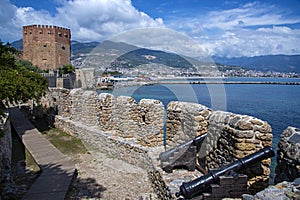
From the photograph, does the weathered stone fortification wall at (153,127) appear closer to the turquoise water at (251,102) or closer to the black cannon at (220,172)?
the black cannon at (220,172)

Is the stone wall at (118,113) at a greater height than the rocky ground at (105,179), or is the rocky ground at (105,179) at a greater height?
the stone wall at (118,113)

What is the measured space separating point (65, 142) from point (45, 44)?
154 feet

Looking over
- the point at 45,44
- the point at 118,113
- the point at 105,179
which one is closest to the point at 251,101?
the point at 118,113

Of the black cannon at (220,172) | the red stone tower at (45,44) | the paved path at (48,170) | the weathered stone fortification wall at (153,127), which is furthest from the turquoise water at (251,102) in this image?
the red stone tower at (45,44)

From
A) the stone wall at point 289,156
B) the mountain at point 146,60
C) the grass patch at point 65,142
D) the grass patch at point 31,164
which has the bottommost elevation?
the grass patch at point 31,164

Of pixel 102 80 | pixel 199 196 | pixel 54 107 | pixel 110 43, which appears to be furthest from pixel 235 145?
pixel 102 80

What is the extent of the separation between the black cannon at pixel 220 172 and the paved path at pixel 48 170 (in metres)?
3.02

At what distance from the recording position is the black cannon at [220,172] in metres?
4.15

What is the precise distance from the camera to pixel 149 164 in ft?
24.5

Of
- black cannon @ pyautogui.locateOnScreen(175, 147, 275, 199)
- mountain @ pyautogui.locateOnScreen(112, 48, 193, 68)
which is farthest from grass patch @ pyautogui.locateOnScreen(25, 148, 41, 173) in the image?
mountain @ pyautogui.locateOnScreen(112, 48, 193, 68)

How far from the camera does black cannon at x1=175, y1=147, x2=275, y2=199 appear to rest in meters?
4.15

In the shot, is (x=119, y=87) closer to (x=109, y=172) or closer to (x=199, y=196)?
(x=109, y=172)

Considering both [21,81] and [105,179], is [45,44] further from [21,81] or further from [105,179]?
[105,179]

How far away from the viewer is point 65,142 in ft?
36.3
